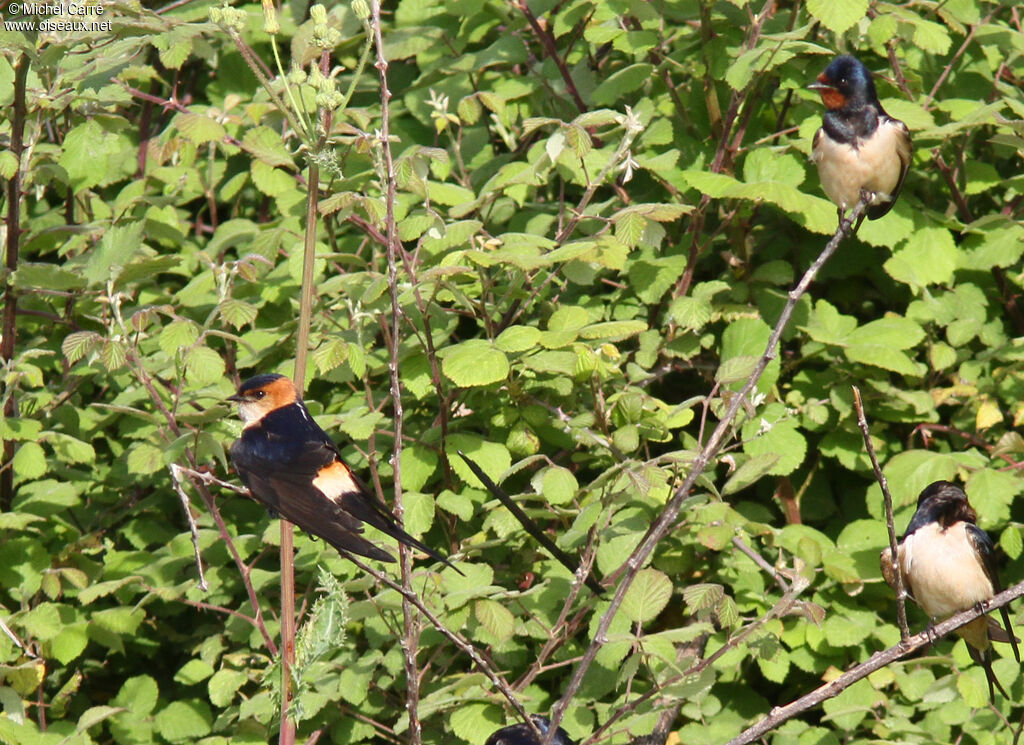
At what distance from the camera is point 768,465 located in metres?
2.93

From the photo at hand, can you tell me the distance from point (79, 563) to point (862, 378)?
2.32 meters

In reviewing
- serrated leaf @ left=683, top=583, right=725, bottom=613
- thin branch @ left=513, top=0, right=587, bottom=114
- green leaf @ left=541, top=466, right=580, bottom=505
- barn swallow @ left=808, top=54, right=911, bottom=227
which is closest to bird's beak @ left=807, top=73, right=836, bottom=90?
barn swallow @ left=808, top=54, right=911, bottom=227

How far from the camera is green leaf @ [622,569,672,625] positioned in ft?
9.64

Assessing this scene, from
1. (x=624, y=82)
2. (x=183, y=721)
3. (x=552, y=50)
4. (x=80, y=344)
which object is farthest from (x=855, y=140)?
(x=183, y=721)

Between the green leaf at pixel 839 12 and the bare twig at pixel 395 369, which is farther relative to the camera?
the green leaf at pixel 839 12

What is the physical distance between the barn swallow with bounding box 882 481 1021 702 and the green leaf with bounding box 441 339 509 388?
1132 mm

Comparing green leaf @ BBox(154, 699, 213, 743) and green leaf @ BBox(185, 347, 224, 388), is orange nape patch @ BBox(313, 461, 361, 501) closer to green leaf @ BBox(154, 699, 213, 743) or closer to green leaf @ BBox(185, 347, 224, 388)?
green leaf @ BBox(185, 347, 224, 388)

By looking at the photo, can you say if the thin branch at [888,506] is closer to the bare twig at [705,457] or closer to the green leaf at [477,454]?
the bare twig at [705,457]

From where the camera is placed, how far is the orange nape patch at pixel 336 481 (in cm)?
235

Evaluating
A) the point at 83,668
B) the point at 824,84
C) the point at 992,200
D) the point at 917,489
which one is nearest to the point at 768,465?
the point at 917,489

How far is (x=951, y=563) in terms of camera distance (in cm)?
319

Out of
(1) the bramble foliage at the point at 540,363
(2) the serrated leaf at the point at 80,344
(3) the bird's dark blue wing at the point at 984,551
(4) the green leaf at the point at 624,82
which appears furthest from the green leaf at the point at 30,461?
(3) the bird's dark blue wing at the point at 984,551

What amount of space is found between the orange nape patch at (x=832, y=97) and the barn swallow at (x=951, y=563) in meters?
1.00

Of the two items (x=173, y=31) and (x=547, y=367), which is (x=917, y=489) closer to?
(x=547, y=367)
